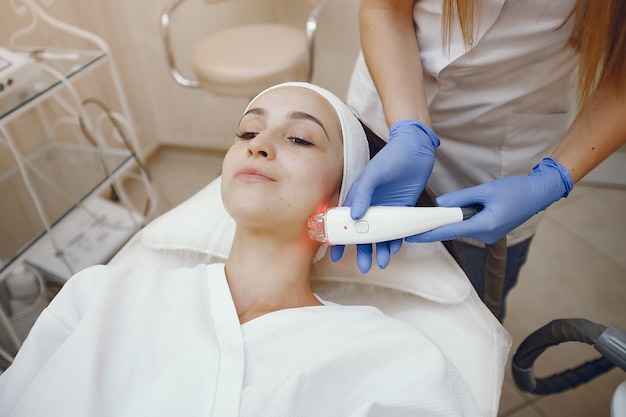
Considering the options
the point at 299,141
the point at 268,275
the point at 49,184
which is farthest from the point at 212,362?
the point at 49,184

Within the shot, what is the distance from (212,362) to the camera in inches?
32.3

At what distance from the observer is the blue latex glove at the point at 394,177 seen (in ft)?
2.93

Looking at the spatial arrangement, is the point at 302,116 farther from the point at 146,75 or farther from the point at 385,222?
the point at 146,75

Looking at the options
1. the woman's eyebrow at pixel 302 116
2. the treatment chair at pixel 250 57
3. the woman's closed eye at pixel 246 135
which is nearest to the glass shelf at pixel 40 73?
the treatment chair at pixel 250 57

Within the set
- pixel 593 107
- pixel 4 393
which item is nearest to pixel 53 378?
pixel 4 393

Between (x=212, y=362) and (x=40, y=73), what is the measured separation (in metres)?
1.23

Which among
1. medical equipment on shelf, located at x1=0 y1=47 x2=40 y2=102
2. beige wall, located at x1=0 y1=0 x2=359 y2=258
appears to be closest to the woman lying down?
medical equipment on shelf, located at x1=0 y1=47 x2=40 y2=102

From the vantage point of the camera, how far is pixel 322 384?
0.81m

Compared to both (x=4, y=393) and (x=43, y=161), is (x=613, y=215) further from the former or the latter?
(x=43, y=161)

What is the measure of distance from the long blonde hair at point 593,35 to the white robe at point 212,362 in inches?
22.3

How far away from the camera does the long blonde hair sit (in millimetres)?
782

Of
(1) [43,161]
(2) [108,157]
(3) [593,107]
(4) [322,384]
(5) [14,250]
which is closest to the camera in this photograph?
(4) [322,384]

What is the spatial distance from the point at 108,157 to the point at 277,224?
5.46 feet

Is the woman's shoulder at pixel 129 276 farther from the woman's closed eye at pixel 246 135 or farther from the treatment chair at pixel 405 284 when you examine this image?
the woman's closed eye at pixel 246 135
